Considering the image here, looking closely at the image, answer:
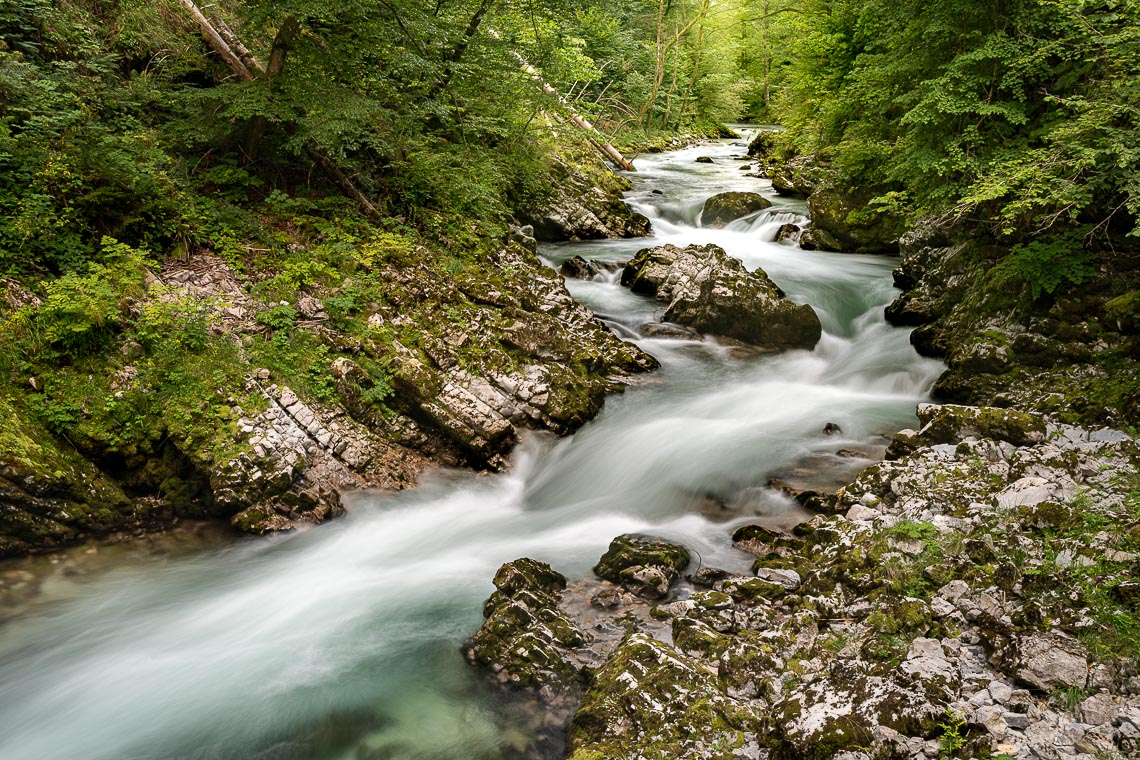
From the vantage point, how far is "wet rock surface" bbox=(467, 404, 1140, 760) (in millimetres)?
3248

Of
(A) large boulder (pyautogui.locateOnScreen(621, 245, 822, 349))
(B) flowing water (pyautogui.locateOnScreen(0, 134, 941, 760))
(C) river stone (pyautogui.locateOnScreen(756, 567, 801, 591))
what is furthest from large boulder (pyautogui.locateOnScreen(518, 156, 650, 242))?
(C) river stone (pyautogui.locateOnScreen(756, 567, 801, 591))

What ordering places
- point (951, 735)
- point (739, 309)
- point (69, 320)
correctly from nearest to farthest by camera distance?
point (951, 735), point (69, 320), point (739, 309)

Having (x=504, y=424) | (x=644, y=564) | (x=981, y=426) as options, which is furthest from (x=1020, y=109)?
(x=504, y=424)

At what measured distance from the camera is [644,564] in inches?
223

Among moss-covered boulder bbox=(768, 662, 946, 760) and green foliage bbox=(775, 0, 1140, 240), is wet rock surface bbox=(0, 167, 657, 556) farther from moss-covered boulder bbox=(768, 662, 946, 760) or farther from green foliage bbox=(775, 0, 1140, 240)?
green foliage bbox=(775, 0, 1140, 240)

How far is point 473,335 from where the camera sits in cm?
833

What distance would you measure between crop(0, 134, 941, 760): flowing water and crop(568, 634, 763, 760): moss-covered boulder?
2.24ft

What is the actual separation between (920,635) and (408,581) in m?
4.41

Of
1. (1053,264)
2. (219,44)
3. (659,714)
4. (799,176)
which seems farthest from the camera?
(799,176)

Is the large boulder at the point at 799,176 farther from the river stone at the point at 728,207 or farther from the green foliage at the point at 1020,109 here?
the green foliage at the point at 1020,109

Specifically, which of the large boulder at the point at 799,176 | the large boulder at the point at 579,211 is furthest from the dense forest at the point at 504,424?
the large boulder at the point at 799,176

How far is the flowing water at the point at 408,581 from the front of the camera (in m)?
4.43

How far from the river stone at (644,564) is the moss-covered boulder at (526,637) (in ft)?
1.97

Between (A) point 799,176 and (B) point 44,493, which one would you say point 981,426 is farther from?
(A) point 799,176
